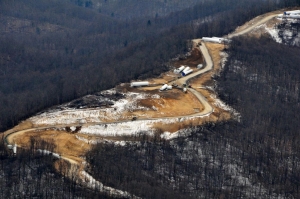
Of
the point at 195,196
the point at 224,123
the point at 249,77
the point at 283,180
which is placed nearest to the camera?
the point at 195,196

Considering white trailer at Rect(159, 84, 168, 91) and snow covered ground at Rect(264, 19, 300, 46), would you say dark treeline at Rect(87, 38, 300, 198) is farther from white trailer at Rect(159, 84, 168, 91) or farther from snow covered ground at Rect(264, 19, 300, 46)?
snow covered ground at Rect(264, 19, 300, 46)

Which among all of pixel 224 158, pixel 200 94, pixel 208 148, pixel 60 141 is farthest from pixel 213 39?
pixel 60 141

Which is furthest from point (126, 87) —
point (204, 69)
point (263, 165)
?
point (263, 165)

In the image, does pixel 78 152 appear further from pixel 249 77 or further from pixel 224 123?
pixel 249 77

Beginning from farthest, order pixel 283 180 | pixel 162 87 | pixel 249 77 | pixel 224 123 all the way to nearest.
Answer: pixel 249 77
pixel 162 87
pixel 224 123
pixel 283 180

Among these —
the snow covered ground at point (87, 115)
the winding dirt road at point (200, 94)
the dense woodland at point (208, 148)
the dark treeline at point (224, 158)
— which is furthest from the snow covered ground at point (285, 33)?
the snow covered ground at point (87, 115)

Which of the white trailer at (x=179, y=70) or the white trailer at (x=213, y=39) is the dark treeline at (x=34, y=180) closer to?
the white trailer at (x=179, y=70)

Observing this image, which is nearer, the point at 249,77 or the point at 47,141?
the point at 47,141

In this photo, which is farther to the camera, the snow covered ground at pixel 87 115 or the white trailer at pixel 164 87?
the white trailer at pixel 164 87
